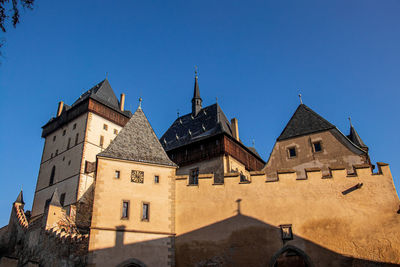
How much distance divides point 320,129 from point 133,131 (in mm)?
10558

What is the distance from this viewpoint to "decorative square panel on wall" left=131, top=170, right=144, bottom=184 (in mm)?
16969

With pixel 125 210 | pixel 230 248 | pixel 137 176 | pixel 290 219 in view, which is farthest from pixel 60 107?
pixel 290 219

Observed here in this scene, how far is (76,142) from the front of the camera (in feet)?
126

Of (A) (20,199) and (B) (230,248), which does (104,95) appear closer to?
(A) (20,199)

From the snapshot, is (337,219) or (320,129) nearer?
(337,219)

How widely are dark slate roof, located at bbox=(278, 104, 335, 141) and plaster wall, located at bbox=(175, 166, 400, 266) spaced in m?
5.48

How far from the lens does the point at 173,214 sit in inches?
656

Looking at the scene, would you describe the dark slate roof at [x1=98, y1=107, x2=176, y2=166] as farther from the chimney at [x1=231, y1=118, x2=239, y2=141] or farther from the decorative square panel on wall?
the chimney at [x1=231, y1=118, x2=239, y2=141]

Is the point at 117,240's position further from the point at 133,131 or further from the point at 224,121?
the point at 224,121

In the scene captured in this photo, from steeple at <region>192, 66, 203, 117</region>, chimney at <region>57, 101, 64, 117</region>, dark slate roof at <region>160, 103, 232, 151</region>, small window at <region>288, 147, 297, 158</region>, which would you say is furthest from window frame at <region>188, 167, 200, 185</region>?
chimney at <region>57, 101, 64, 117</region>

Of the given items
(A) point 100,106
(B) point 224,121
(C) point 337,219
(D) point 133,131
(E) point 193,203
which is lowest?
(C) point 337,219

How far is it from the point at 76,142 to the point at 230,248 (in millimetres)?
26956

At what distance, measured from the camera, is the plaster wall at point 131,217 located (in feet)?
49.6

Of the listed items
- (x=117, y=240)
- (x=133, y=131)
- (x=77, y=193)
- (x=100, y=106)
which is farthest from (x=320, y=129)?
(x=100, y=106)
